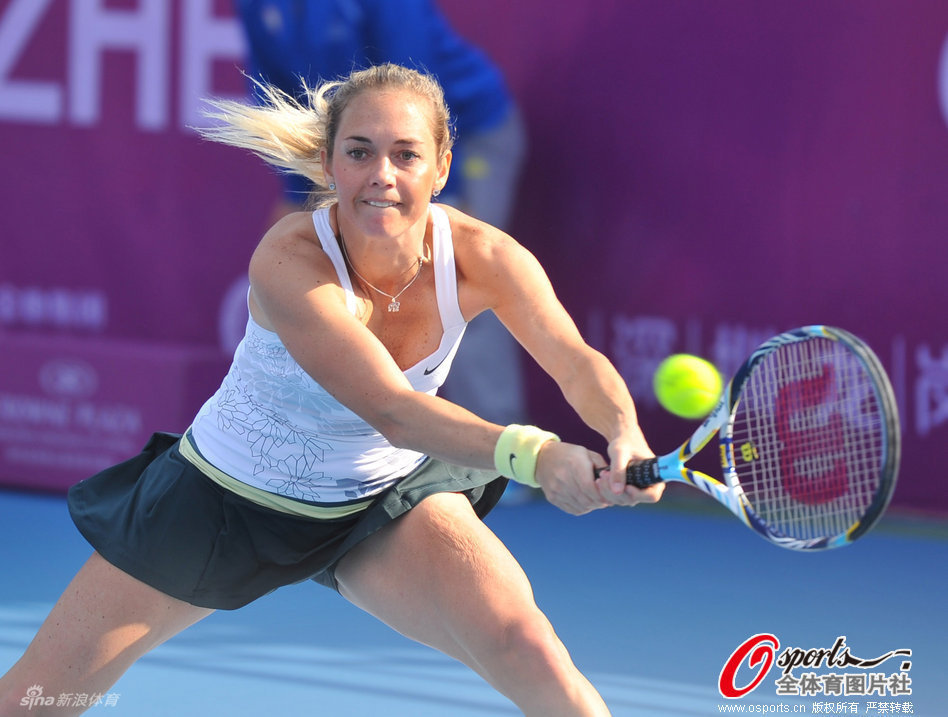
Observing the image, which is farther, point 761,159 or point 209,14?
point 209,14

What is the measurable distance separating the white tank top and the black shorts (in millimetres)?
60

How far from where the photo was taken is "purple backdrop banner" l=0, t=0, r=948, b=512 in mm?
5164

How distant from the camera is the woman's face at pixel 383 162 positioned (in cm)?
250

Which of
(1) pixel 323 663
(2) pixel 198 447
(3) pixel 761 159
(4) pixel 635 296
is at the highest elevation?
(3) pixel 761 159

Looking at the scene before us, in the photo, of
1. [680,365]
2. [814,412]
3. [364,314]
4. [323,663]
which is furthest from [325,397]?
[323,663]

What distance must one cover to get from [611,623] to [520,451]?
222 centimetres

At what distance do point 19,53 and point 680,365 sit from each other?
4.30 meters

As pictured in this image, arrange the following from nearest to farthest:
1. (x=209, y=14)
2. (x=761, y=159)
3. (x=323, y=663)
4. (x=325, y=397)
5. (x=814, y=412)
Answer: (x=325, y=397)
(x=814, y=412)
(x=323, y=663)
(x=761, y=159)
(x=209, y=14)

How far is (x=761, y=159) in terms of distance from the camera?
17.5 feet

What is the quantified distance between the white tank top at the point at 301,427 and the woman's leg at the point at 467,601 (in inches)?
5.6

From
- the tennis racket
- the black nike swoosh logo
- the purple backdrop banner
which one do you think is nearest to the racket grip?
the tennis racket

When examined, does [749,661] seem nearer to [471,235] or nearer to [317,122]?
[471,235]

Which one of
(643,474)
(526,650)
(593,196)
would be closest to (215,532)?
(526,650)

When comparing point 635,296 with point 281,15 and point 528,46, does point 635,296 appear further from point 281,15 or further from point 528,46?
point 281,15
